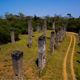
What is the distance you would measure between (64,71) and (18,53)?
30.2 feet

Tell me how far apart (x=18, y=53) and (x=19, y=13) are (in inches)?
2910

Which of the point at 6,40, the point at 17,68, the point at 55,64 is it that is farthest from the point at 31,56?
the point at 6,40

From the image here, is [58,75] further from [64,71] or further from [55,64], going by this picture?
[55,64]

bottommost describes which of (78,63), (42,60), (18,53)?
(78,63)

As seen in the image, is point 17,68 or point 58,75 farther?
point 58,75

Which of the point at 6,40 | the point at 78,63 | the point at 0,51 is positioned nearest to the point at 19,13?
the point at 6,40

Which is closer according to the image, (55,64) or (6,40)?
(55,64)

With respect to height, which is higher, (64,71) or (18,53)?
(18,53)

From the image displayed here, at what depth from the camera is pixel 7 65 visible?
72.3ft

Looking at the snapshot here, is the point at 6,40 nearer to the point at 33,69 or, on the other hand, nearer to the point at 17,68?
the point at 33,69

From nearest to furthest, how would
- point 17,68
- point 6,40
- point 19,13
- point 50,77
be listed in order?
point 17,68 < point 50,77 < point 6,40 < point 19,13

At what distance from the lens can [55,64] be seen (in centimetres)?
2528

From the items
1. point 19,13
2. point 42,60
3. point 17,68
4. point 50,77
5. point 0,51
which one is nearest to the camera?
point 17,68

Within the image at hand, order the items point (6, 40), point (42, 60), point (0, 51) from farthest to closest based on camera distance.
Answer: point (6, 40) → point (0, 51) → point (42, 60)
